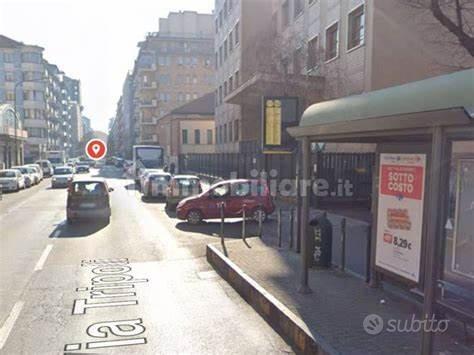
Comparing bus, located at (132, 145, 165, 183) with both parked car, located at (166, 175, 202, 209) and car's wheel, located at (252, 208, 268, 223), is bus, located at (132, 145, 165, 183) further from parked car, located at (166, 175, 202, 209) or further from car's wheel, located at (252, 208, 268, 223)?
car's wheel, located at (252, 208, 268, 223)

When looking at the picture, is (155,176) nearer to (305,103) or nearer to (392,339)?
(305,103)

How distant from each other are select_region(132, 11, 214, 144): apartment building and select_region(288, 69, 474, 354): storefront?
261ft

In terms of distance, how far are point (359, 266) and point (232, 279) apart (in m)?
2.40

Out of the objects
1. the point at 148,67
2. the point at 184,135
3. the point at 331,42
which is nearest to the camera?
the point at 331,42

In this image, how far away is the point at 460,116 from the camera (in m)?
3.39

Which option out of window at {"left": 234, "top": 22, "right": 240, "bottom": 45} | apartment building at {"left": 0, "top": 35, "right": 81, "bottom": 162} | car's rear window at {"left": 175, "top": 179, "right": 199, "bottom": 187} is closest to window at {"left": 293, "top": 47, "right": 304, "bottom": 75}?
car's rear window at {"left": 175, "top": 179, "right": 199, "bottom": 187}

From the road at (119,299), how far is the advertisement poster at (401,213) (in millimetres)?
1923

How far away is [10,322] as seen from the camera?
221 inches

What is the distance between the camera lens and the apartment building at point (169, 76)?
84.2 metres

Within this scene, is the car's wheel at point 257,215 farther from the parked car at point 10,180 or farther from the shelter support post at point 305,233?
the parked car at point 10,180

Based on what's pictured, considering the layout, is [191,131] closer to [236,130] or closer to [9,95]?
[236,130]

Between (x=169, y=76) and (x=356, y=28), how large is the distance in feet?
225

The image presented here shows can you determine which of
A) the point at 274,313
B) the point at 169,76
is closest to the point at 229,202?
the point at 274,313

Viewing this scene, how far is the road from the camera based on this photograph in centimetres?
504
